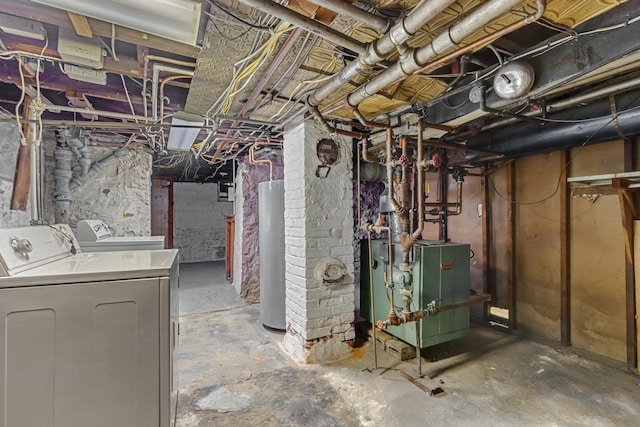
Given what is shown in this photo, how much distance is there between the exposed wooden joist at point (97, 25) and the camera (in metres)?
1.39

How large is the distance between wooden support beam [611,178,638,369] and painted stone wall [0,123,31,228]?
466 centimetres

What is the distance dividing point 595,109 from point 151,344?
308cm

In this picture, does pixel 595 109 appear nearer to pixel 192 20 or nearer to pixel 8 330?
pixel 192 20

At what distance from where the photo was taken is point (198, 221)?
7914 millimetres

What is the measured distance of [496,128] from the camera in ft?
9.53

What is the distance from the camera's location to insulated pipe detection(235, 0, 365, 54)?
3.68ft

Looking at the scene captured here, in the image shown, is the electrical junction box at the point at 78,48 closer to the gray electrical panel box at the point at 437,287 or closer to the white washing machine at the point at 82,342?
the white washing machine at the point at 82,342

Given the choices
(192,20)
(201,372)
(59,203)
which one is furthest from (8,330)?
(59,203)

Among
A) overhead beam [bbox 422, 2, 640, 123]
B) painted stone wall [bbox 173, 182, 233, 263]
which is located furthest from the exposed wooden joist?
painted stone wall [bbox 173, 182, 233, 263]

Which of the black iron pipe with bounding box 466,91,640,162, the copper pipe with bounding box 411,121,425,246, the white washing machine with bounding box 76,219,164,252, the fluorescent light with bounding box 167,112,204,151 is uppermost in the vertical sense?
the fluorescent light with bounding box 167,112,204,151

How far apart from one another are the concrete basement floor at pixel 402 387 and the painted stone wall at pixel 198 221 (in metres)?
5.07

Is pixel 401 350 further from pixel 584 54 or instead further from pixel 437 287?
pixel 584 54

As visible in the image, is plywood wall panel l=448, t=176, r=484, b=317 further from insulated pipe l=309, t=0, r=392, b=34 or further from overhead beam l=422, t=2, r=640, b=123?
insulated pipe l=309, t=0, r=392, b=34

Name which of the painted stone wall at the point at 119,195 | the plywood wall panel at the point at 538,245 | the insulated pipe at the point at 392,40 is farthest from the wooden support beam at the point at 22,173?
the plywood wall panel at the point at 538,245
